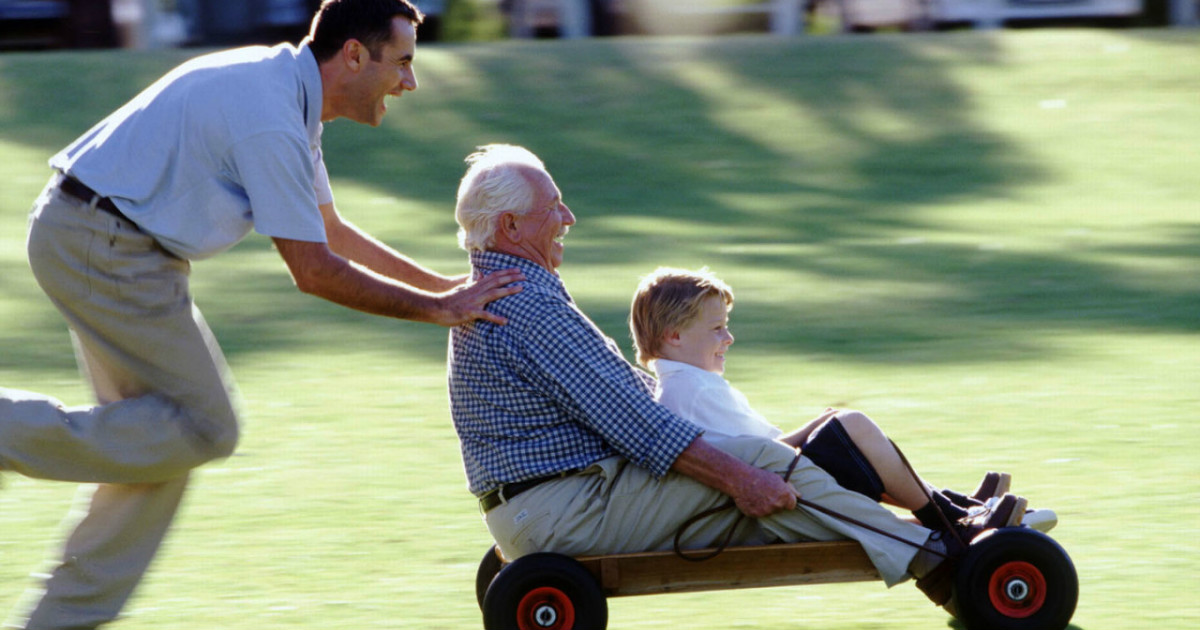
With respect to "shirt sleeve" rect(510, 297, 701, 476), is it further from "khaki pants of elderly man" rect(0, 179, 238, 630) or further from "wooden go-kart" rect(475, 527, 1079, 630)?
"khaki pants of elderly man" rect(0, 179, 238, 630)

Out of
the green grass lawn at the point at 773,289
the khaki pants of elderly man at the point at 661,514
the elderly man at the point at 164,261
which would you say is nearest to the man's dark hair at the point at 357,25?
the elderly man at the point at 164,261

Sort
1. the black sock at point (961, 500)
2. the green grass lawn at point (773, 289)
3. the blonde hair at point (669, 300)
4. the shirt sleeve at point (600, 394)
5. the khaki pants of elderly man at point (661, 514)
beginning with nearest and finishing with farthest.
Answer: the shirt sleeve at point (600, 394)
the khaki pants of elderly man at point (661, 514)
the blonde hair at point (669, 300)
the black sock at point (961, 500)
the green grass lawn at point (773, 289)

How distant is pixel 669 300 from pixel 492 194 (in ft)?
1.85

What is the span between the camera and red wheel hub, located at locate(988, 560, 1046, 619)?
4.28 m

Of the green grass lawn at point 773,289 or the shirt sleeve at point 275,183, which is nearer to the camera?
the shirt sleeve at point 275,183

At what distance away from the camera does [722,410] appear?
4508 mm

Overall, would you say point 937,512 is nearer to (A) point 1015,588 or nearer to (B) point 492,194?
(A) point 1015,588

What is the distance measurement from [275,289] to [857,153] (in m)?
6.11

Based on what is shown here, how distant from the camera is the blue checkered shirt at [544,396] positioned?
418cm

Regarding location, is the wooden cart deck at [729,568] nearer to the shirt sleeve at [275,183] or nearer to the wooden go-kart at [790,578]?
the wooden go-kart at [790,578]

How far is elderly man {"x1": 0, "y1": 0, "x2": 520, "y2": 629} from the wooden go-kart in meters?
0.67

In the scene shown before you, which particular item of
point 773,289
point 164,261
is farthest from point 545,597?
point 773,289

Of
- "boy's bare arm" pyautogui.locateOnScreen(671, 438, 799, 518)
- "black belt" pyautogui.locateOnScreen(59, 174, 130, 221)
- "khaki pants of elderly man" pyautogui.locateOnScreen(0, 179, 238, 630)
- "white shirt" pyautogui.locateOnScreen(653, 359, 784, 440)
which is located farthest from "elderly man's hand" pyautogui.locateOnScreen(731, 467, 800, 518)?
"black belt" pyautogui.locateOnScreen(59, 174, 130, 221)

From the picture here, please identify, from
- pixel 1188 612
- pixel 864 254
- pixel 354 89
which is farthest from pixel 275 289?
pixel 1188 612
